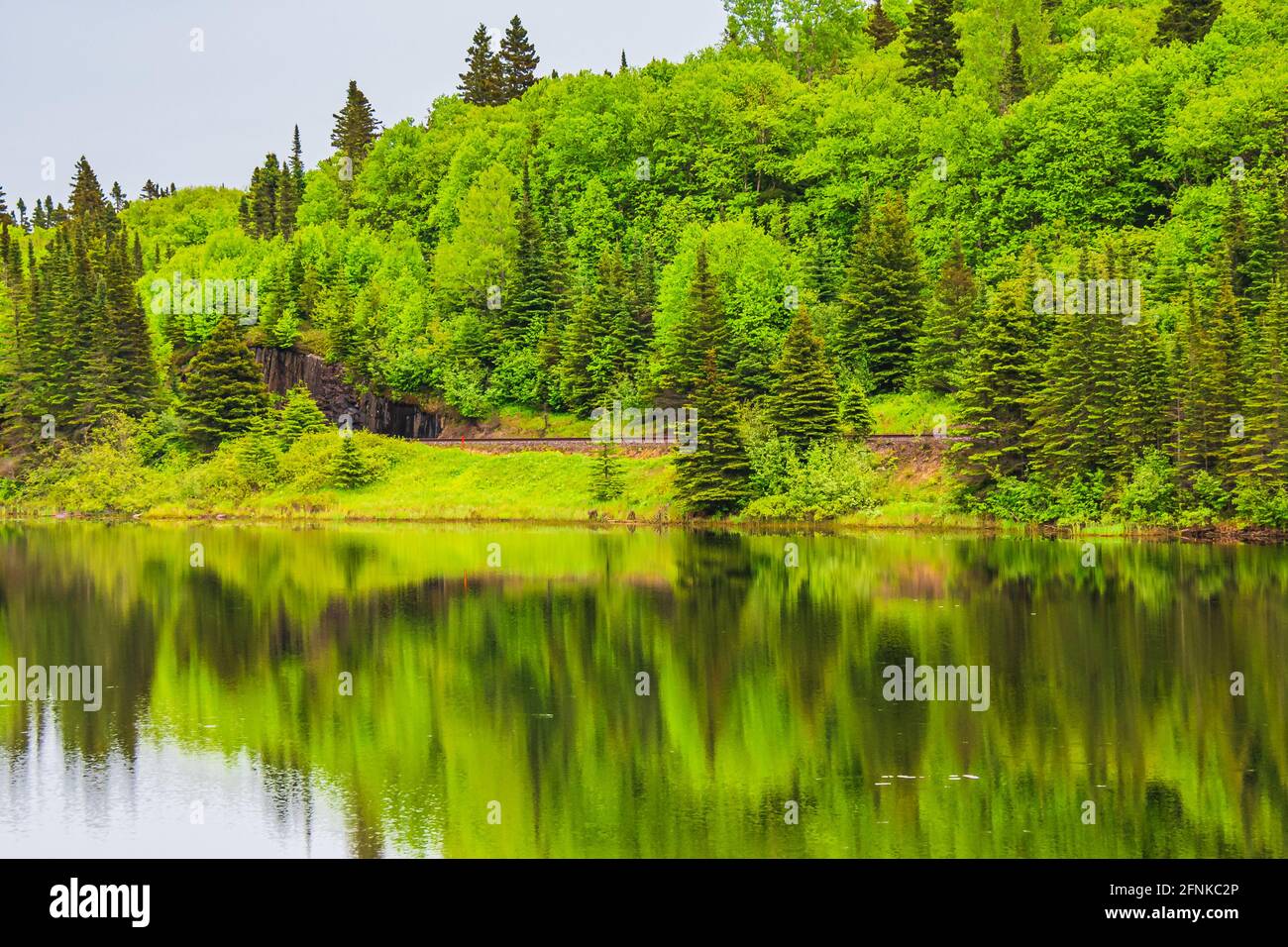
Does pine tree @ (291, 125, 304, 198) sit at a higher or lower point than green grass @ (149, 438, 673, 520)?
higher

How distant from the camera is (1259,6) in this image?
102m

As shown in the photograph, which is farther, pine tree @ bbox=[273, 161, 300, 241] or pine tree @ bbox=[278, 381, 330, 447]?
pine tree @ bbox=[273, 161, 300, 241]

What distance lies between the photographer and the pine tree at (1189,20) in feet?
346

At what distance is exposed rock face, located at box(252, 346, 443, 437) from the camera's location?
3952 inches

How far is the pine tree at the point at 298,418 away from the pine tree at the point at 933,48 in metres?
56.3

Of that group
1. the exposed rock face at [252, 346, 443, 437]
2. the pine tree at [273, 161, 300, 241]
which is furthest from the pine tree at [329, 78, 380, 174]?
the exposed rock face at [252, 346, 443, 437]

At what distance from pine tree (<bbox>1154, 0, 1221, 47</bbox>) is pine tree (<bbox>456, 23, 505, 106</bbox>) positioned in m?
70.0

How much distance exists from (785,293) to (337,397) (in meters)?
34.9

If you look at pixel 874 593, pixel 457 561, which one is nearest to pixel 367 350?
pixel 457 561

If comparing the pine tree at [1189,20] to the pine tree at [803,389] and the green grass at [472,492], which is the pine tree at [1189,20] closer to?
the pine tree at [803,389]

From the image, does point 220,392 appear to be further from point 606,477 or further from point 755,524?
point 755,524

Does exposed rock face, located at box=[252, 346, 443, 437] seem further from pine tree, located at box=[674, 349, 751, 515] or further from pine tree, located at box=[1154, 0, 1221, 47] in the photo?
pine tree, located at box=[1154, 0, 1221, 47]

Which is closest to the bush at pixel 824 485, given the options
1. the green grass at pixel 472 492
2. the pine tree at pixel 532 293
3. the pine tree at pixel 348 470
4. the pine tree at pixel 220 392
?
the green grass at pixel 472 492
